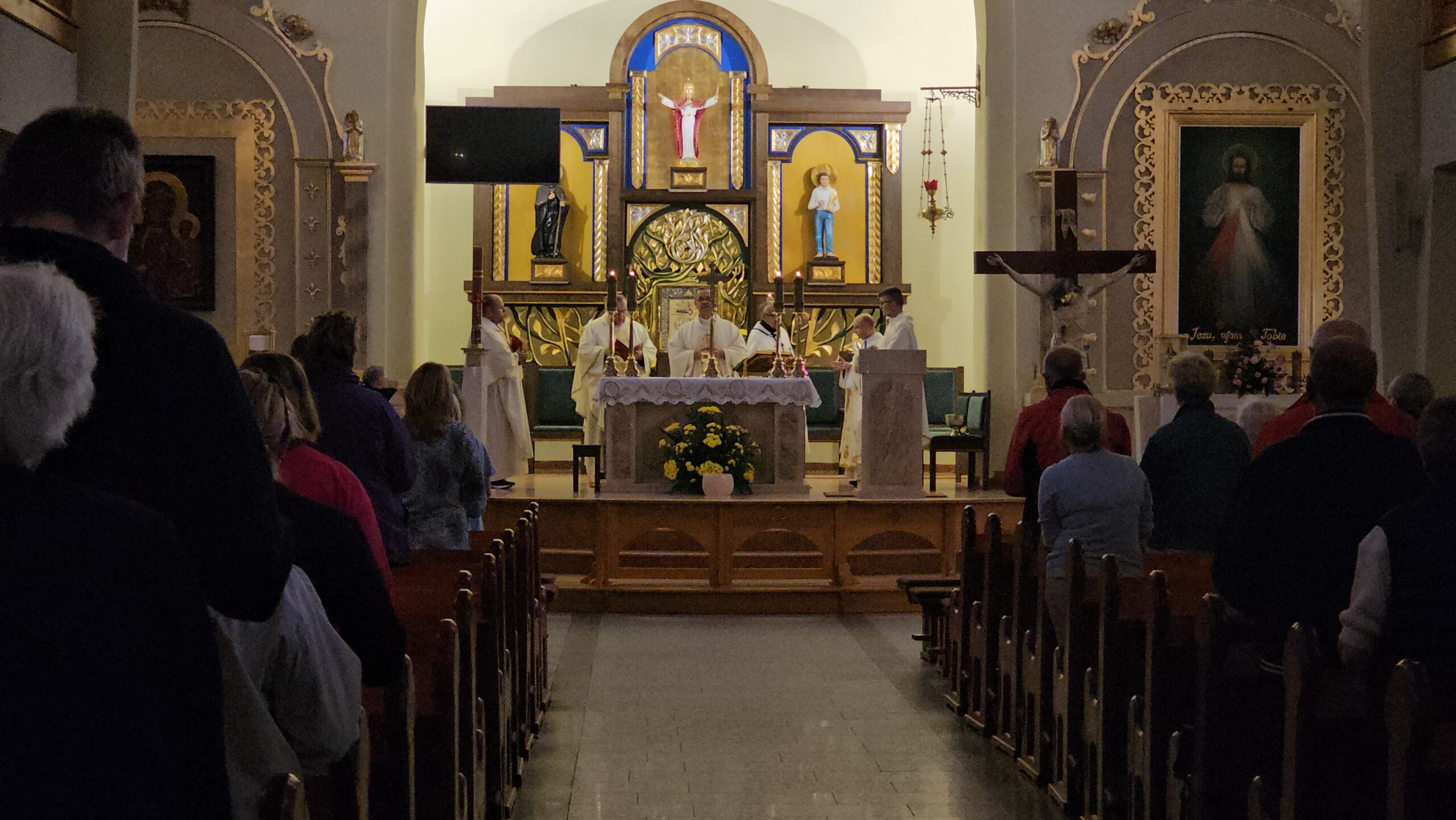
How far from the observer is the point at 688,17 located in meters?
15.6

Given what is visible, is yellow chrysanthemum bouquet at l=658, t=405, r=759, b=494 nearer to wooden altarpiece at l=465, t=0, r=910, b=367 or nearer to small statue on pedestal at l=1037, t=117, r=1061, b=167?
small statue on pedestal at l=1037, t=117, r=1061, b=167

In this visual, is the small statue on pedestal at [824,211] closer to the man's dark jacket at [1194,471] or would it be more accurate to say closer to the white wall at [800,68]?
the white wall at [800,68]

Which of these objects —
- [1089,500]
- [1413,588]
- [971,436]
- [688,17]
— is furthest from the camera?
[688,17]

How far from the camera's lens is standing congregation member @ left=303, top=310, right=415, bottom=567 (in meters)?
4.77

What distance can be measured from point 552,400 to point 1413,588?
39.0ft

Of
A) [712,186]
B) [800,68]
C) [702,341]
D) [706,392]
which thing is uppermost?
[800,68]

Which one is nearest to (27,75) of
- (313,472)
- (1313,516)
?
(313,472)

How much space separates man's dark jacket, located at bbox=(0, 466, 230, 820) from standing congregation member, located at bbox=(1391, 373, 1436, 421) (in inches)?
194

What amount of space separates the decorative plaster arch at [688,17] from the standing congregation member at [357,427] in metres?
11.0

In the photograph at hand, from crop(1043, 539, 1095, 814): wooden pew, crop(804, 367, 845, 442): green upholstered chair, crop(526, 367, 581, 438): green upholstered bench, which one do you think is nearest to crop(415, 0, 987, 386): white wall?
crop(526, 367, 581, 438): green upholstered bench

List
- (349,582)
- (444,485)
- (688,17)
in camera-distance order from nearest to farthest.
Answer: (349,582), (444,485), (688,17)

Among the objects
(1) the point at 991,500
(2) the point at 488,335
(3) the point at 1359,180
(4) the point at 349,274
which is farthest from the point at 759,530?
(3) the point at 1359,180

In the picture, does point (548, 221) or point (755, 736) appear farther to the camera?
point (548, 221)

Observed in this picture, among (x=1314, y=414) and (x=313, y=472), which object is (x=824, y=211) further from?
(x=313, y=472)
